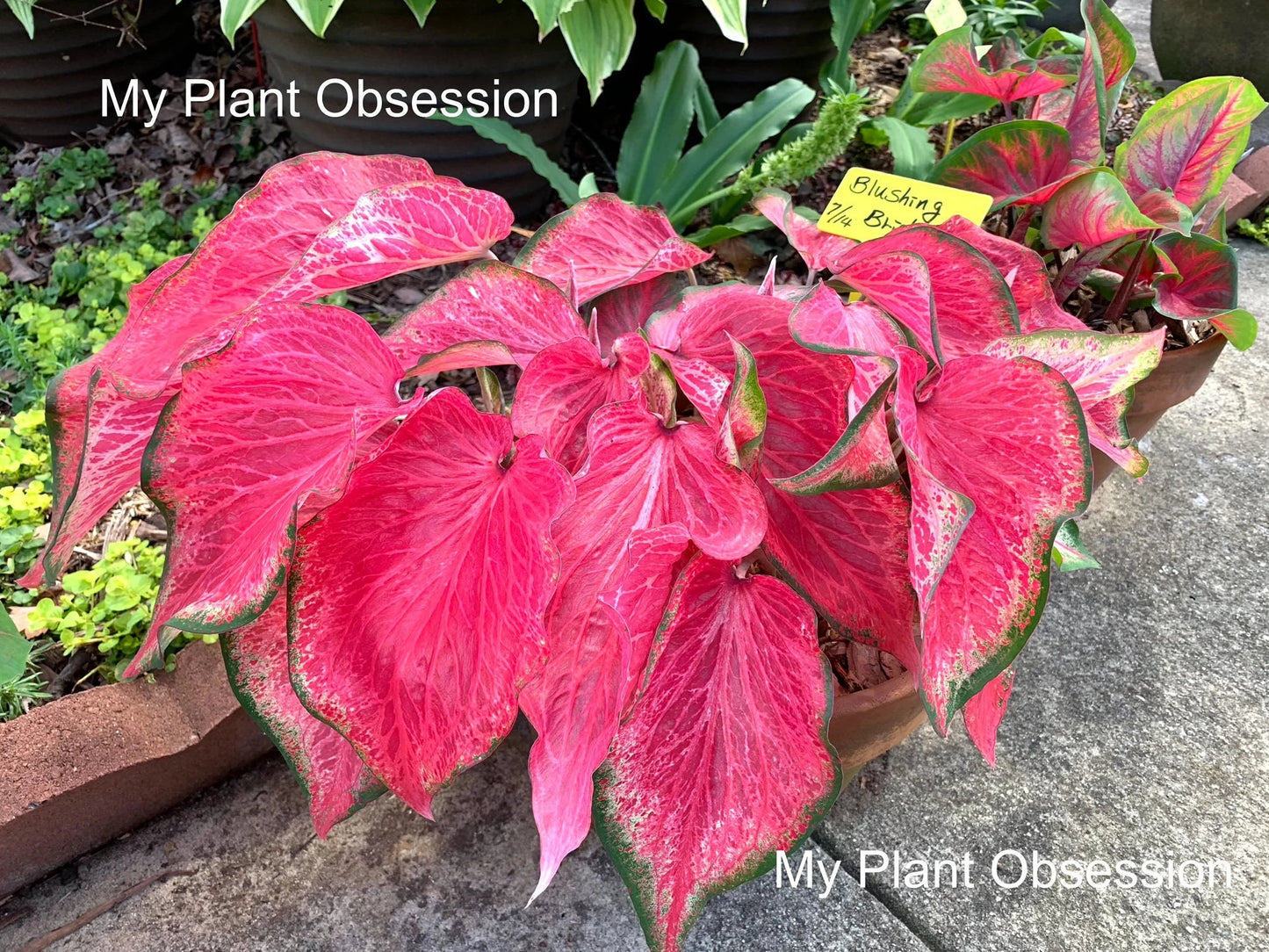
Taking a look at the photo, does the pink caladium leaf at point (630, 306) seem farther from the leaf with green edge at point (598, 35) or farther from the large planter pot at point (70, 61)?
the large planter pot at point (70, 61)

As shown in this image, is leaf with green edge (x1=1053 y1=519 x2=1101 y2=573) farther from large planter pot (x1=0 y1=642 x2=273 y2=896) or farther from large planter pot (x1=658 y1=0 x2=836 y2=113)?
large planter pot (x1=658 y1=0 x2=836 y2=113)

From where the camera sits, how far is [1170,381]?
3.74 ft

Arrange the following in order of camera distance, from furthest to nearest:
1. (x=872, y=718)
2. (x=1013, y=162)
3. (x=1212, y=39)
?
1. (x=1212, y=39)
2. (x=1013, y=162)
3. (x=872, y=718)

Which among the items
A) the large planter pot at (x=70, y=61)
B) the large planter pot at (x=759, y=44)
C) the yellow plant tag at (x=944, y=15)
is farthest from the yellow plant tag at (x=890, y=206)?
the large planter pot at (x=70, y=61)

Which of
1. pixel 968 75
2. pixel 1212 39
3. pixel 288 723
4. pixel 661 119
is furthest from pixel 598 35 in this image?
pixel 1212 39

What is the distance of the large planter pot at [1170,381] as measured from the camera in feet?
3.67

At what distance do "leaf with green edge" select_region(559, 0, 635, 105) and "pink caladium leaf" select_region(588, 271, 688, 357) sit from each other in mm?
669

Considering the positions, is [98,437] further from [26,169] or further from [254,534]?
[26,169]

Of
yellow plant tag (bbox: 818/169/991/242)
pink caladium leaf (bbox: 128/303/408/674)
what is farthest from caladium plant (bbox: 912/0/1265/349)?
pink caladium leaf (bbox: 128/303/408/674)

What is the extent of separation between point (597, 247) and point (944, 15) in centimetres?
81

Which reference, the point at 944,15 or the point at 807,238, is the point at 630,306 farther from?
the point at 944,15

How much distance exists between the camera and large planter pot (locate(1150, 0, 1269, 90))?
2.37 meters

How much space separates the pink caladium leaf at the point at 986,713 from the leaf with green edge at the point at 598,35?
1.05 meters

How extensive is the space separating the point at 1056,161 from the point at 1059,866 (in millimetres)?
784
